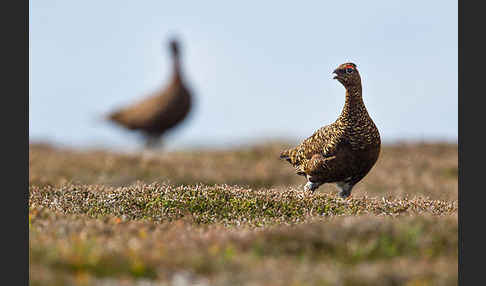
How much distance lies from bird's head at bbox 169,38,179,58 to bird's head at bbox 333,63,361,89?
742 inches

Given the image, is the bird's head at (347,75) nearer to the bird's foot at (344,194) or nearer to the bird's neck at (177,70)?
the bird's foot at (344,194)

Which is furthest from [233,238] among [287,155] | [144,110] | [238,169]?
[144,110]

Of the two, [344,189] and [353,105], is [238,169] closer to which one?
[344,189]

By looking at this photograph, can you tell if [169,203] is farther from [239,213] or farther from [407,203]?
[407,203]

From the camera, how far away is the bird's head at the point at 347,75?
11164 mm

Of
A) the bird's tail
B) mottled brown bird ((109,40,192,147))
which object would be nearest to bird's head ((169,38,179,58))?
mottled brown bird ((109,40,192,147))

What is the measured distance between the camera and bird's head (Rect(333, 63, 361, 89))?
11.2m

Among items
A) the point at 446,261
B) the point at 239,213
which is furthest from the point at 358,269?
the point at 239,213

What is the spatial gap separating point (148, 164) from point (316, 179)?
11502 mm

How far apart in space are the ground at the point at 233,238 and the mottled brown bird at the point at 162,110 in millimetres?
15574

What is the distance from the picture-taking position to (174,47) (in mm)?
29984

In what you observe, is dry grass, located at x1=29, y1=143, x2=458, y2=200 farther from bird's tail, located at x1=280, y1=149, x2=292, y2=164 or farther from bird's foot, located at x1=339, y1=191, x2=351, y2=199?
bird's foot, located at x1=339, y1=191, x2=351, y2=199

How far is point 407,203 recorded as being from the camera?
11.0 meters

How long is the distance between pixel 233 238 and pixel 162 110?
20250 millimetres
